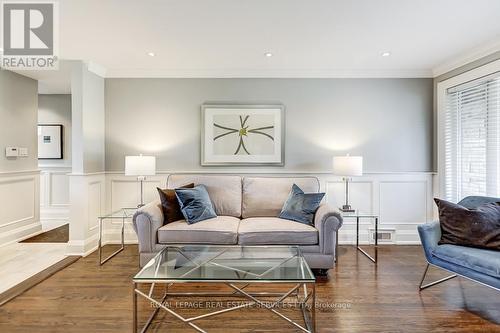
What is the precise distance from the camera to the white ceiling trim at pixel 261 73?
4.02 metres

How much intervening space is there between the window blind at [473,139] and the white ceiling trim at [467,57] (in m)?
0.26

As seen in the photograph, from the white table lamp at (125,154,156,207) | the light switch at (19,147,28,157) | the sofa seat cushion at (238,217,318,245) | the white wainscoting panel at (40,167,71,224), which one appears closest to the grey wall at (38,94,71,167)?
the white wainscoting panel at (40,167,71,224)

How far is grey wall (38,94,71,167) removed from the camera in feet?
17.7

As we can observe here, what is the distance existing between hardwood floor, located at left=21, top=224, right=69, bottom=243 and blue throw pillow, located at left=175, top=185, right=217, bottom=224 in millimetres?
2155

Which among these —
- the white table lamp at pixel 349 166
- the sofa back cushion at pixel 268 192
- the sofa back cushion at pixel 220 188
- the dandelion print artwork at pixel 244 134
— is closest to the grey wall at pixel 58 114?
the sofa back cushion at pixel 220 188

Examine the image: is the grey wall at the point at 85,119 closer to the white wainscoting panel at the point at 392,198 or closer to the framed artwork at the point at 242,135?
the framed artwork at the point at 242,135

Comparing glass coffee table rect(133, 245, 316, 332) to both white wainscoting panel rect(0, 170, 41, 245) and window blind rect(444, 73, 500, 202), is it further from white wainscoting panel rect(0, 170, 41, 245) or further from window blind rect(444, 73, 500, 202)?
white wainscoting panel rect(0, 170, 41, 245)

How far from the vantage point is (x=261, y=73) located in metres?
4.04

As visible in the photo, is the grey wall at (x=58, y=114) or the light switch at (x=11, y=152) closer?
the light switch at (x=11, y=152)

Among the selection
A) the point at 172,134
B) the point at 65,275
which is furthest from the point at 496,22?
the point at 65,275

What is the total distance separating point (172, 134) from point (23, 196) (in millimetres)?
2367

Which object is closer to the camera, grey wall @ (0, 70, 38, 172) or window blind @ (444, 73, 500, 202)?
window blind @ (444, 73, 500, 202)

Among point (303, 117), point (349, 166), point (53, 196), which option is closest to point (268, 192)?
point (349, 166)

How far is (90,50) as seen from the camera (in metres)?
3.29
